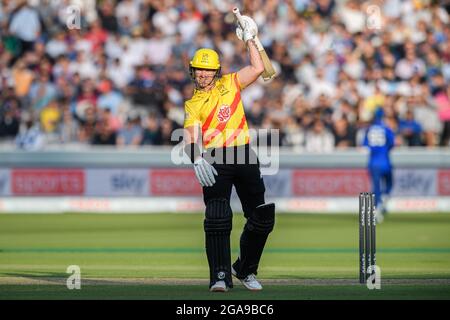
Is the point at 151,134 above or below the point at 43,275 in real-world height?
above

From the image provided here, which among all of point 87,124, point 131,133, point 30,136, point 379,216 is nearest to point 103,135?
point 87,124

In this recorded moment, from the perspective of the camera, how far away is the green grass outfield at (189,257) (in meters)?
11.1

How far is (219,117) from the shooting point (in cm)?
1102

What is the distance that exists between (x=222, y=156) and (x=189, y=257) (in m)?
4.90

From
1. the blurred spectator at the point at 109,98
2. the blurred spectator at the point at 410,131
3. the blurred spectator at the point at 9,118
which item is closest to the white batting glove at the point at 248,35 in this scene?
the blurred spectator at the point at 9,118

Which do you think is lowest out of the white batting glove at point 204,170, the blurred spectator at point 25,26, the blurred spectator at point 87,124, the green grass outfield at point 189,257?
the green grass outfield at point 189,257

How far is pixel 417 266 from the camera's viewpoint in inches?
561

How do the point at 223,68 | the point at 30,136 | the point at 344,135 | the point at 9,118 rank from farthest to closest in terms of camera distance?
1. the point at 344,135
2. the point at 223,68
3. the point at 9,118
4. the point at 30,136

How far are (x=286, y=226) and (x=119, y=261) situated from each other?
7.02m

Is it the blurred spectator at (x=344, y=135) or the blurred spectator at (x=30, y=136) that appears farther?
the blurred spectator at (x=344, y=135)

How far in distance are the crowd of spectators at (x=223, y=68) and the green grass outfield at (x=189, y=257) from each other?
202 cm

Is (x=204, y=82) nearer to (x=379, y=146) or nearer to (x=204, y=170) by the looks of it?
(x=204, y=170)

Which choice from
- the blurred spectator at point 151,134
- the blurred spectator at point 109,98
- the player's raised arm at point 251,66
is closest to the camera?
the player's raised arm at point 251,66

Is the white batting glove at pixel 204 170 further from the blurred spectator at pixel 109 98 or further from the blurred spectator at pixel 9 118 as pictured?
the blurred spectator at pixel 109 98
